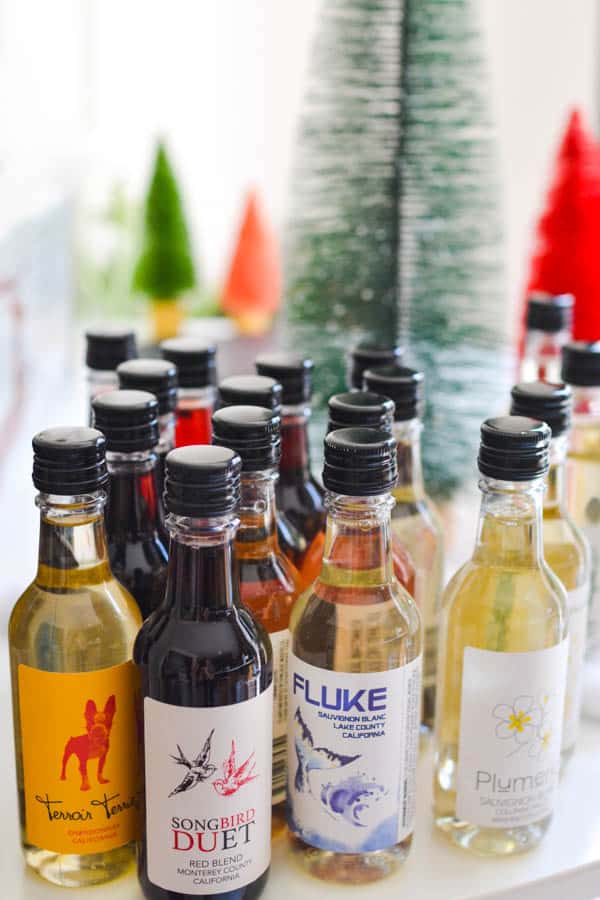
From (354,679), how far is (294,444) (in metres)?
0.18

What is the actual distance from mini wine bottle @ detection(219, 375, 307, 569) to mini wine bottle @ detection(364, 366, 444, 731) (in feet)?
0.21

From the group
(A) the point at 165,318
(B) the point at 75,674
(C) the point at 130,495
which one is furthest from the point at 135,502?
(A) the point at 165,318

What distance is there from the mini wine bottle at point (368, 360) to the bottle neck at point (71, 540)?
0.23 m

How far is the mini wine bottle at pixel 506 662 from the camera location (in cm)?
59

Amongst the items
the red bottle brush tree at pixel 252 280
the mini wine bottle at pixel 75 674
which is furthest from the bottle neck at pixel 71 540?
the red bottle brush tree at pixel 252 280

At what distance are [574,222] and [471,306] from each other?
0.13 m

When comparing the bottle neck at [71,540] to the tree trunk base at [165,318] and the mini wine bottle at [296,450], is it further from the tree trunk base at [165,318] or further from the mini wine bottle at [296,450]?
the tree trunk base at [165,318]

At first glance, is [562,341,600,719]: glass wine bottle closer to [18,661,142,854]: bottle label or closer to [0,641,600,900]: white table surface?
[0,641,600,900]: white table surface

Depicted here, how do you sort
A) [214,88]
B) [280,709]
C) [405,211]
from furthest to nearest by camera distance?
[214,88]
[405,211]
[280,709]

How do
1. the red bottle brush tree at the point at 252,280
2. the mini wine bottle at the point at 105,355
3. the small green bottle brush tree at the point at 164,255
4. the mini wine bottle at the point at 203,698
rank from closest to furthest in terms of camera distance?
→ the mini wine bottle at the point at 203,698, the mini wine bottle at the point at 105,355, the small green bottle brush tree at the point at 164,255, the red bottle brush tree at the point at 252,280

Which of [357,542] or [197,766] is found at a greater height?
[357,542]

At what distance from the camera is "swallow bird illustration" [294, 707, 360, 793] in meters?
0.58

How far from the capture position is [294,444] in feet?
2.27

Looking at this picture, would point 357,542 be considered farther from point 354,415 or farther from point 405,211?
point 405,211
